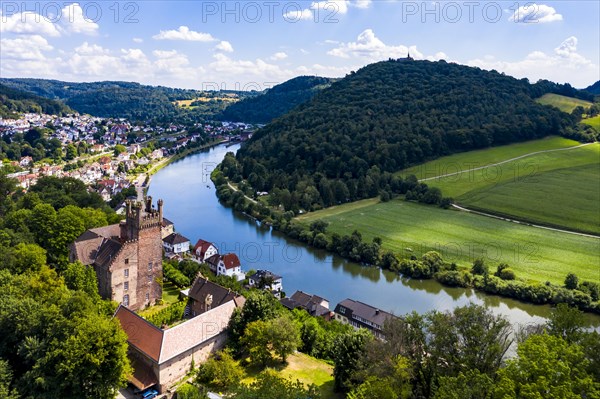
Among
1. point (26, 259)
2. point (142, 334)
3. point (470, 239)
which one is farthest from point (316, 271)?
point (26, 259)

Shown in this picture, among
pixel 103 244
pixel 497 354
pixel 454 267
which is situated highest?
pixel 103 244

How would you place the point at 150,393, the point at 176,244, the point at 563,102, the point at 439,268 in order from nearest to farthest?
the point at 150,393, the point at 439,268, the point at 176,244, the point at 563,102

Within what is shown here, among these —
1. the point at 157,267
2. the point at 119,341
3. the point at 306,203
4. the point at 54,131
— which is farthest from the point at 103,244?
the point at 54,131

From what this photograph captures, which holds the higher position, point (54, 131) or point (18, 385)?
point (54, 131)

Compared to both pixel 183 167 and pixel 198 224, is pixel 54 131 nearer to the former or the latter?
pixel 183 167

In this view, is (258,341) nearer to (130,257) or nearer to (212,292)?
(212,292)

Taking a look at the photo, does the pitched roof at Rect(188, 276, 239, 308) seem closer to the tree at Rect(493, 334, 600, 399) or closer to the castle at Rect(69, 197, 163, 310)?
the castle at Rect(69, 197, 163, 310)
